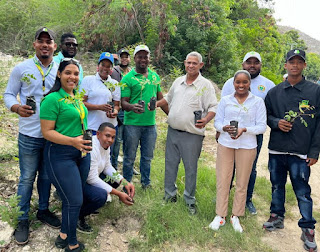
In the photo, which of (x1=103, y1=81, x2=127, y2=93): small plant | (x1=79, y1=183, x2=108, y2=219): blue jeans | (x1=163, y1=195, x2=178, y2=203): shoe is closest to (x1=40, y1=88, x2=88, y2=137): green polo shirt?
(x1=79, y1=183, x2=108, y2=219): blue jeans

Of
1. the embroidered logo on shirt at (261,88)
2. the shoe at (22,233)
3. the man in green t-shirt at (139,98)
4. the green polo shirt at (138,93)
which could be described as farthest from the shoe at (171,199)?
the embroidered logo on shirt at (261,88)

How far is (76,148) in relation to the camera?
2621mm

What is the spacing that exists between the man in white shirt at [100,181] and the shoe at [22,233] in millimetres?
546

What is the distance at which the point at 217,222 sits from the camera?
3508 mm

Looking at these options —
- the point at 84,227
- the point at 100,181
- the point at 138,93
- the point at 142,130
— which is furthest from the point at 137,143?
the point at 84,227

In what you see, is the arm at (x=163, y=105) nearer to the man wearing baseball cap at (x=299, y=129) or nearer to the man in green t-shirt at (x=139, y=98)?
the man in green t-shirt at (x=139, y=98)

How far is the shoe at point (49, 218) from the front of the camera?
319 centimetres

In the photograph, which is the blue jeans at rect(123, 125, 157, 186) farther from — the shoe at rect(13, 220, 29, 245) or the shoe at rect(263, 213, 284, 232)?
the shoe at rect(263, 213, 284, 232)

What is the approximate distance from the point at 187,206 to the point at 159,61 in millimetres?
10775

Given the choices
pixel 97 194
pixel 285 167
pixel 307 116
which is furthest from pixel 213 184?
pixel 97 194

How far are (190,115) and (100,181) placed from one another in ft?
4.51

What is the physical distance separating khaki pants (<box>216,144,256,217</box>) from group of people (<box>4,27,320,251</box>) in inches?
0.5

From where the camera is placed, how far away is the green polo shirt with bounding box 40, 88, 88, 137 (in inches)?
97.9

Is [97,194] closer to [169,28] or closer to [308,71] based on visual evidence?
[169,28]
